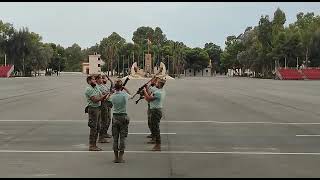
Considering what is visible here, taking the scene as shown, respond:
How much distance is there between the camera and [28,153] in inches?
472

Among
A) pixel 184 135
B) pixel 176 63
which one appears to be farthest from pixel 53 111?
pixel 176 63

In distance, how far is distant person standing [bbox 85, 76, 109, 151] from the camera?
1230cm

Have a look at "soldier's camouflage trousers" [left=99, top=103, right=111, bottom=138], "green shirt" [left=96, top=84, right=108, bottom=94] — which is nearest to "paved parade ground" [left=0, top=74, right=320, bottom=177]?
"soldier's camouflage trousers" [left=99, top=103, right=111, bottom=138]

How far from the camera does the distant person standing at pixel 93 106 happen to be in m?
12.3

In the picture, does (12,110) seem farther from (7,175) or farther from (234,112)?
(7,175)

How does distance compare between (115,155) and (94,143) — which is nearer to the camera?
(115,155)

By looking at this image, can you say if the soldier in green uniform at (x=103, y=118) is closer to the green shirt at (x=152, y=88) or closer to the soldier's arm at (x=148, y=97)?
the green shirt at (x=152, y=88)

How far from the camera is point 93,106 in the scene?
12375 millimetres

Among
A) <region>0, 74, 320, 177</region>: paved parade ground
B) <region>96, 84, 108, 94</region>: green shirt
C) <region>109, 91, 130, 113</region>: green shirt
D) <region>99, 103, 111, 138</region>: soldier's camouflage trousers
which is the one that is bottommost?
<region>0, 74, 320, 177</region>: paved parade ground

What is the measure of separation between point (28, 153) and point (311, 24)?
13050 centimetres

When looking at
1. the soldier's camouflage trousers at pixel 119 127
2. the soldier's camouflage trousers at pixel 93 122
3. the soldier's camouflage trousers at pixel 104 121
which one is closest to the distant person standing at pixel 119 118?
the soldier's camouflage trousers at pixel 119 127

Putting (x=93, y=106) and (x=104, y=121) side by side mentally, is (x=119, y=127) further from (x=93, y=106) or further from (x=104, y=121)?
(x=104, y=121)

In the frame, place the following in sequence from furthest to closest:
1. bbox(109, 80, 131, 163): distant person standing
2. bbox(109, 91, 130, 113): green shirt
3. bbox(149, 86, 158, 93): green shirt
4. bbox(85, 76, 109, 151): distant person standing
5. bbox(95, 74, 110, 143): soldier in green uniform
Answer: bbox(95, 74, 110, 143): soldier in green uniform → bbox(149, 86, 158, 93): green shirt → bbox(85, 76, 109, 151): distant person standing → bbox(109, 91, 130, 113): green shirt → bbox(109, 80, 131, 163): distant person standing

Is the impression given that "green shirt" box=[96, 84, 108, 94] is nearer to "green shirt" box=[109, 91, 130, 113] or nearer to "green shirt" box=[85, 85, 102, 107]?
"green shirt" box=[85, 85, 102, 107]
